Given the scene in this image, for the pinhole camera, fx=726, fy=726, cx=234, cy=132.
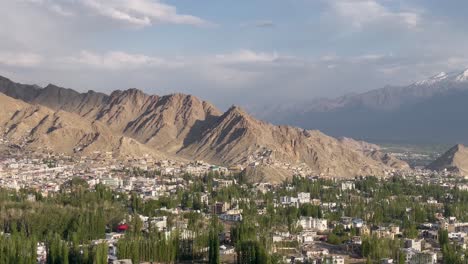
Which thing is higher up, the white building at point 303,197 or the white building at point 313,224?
the white building at point 303,197

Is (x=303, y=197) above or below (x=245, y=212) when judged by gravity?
above

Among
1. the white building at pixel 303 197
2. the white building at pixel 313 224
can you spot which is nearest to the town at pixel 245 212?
the white building at pixel 313 224

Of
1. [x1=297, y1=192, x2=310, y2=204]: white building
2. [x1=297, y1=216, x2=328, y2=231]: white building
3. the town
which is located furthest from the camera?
[x1=297, y1=192, x2=310, y2=204]: white building

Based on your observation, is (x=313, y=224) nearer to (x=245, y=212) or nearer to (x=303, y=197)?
(x=245, y=212)

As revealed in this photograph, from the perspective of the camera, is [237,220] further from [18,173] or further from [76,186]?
[18,173]

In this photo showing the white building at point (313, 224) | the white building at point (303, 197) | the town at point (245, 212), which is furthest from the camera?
the white building at point (303, 197)

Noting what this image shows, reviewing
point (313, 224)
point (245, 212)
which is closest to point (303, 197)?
point (245, 212)

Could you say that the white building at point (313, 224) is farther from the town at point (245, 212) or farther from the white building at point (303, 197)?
the white building at point (303, 197)

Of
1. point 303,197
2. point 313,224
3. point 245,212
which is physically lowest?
point 313,224

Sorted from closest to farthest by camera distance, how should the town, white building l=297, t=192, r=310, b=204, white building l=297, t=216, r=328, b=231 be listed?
the town, white building l=297, t=216, r=328, b=231, white building l=297, t=192, r=310, b=204

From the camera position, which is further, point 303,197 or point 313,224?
point 303,197

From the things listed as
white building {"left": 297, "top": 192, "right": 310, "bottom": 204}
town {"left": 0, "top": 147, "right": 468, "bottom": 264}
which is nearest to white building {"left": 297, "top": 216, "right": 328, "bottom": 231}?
town {"left": 0, "top": 147, "right": 468, "bottom": 264}

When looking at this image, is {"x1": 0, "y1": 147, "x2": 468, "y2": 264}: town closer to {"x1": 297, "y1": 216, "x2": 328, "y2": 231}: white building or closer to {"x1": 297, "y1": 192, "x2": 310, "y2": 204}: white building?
{"x1": 297, "y1": 216, "x2": 328, "y2": 231}: white building
